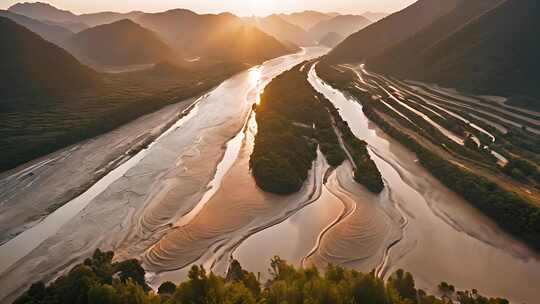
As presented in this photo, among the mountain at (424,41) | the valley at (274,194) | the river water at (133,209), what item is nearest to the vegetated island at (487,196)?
the valley at (274,194)

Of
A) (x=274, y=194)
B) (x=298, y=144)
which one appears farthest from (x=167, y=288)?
(x=298, y=144)

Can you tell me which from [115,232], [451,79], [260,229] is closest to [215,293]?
[260,229]

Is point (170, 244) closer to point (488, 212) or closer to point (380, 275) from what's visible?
point (380, 275)

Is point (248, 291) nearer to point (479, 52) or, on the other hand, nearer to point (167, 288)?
point (167, 288)

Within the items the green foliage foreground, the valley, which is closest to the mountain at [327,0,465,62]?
the valley

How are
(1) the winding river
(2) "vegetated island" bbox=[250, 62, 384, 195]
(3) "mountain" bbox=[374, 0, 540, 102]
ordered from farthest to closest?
(3) "mountain" bbox=[374, 0, 540, 102] < (2) "vegetated island" bbox=[250, 62, 384, 195] < (1) the winding river

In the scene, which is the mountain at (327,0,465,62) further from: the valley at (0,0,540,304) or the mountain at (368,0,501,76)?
the valley at (0,0,540,304)

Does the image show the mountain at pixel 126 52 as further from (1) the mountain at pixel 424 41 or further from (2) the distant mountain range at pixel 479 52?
(1) the mountain at pixel 424 41
